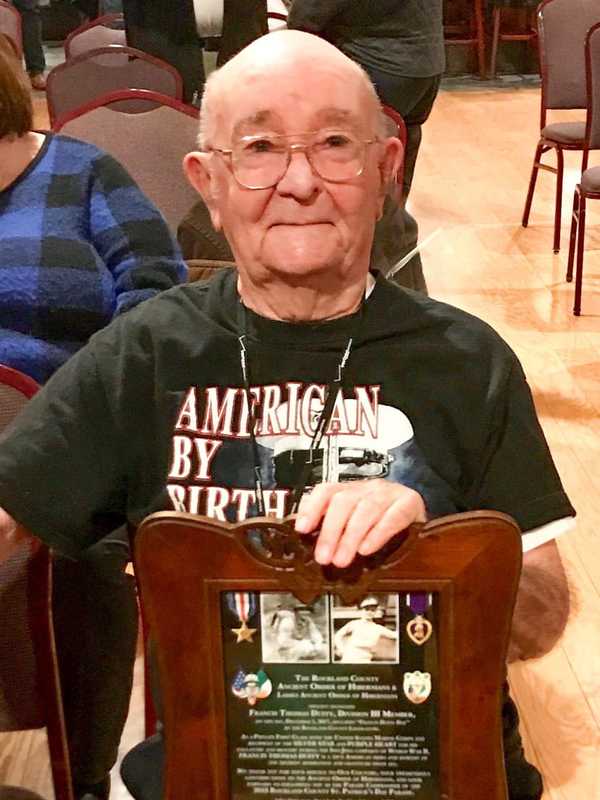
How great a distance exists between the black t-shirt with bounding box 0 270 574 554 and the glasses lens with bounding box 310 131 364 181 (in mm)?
157

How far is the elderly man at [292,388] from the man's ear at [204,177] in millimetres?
20

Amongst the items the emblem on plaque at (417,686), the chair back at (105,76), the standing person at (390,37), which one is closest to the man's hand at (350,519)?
the emblem on plaque at (417,686)

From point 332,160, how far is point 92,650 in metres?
0.81

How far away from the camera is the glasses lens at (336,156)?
1104 mm

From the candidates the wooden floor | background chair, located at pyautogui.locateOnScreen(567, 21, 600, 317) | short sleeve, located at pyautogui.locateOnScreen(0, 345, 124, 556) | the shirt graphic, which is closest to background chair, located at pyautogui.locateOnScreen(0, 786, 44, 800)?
the wooden floor

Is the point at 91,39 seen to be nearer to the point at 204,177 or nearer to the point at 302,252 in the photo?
the point at 204,177

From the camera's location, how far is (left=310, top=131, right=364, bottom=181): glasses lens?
1.10m

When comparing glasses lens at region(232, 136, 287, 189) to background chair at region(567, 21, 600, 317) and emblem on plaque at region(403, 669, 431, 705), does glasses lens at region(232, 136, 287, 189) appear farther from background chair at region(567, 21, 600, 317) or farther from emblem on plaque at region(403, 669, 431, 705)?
background chair at region(567, 21, 600, 317)

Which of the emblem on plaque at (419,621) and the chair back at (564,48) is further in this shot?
the chair back at (564,48)

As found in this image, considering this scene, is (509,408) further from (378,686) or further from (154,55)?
(154,55)

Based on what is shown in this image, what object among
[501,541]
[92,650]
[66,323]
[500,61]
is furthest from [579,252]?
[500,61]

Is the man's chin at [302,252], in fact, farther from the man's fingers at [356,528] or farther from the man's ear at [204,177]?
the man's fingers at [356,528]

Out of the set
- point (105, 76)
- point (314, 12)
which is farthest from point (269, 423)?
point (105, 76)

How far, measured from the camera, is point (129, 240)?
177cm
